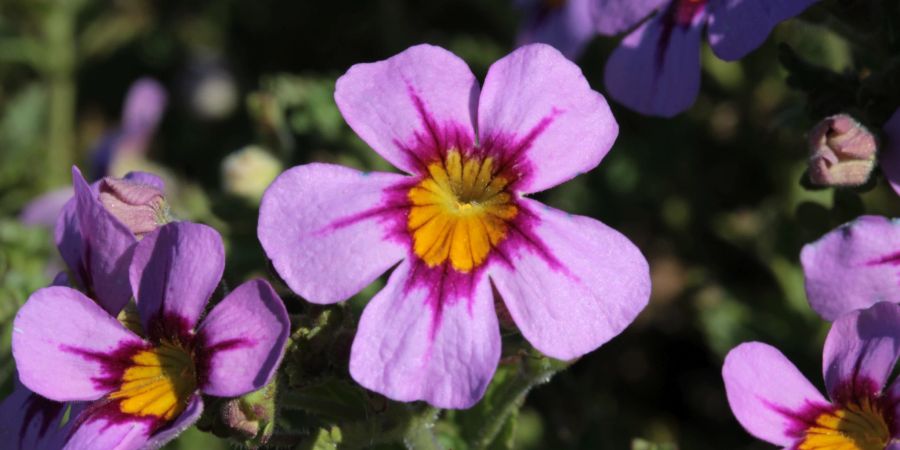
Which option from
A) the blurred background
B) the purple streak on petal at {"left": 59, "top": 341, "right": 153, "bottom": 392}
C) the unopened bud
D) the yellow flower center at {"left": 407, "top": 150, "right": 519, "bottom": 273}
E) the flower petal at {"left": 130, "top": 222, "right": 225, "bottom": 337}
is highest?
the flower petal at {"left": 130, "top": 222, "right": 225, "bottom": 337}

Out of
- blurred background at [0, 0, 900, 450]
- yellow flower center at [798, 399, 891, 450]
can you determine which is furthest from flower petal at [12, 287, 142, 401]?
yellow flower center at [798, 399, 891, 450]

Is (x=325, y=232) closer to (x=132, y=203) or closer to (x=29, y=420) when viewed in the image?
(x=132, y=203)

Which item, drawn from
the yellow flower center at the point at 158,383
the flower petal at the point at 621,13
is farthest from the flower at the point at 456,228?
the flower petal at the point at 621,13

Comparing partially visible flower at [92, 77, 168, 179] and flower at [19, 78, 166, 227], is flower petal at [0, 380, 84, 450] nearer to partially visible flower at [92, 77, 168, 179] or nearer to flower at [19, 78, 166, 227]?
flower at [19, 78, 166, 227]

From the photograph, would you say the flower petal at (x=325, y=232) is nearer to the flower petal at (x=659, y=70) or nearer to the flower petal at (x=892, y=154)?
the flower petal at (x=659, y=70)

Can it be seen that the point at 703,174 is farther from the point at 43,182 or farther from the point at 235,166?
the point at 43,182
